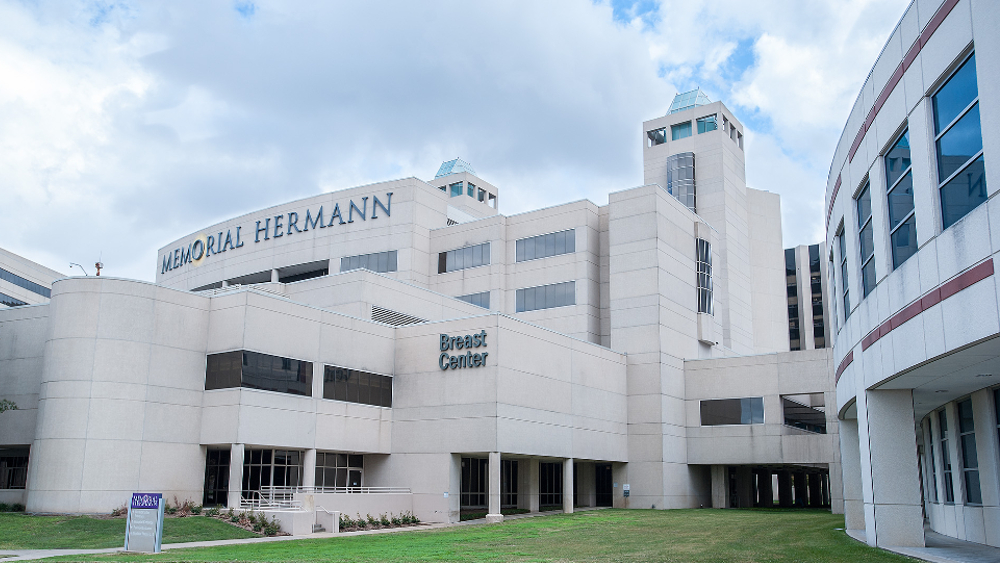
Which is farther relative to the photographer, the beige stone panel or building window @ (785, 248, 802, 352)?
building window @ (785, 248, 802, 352)

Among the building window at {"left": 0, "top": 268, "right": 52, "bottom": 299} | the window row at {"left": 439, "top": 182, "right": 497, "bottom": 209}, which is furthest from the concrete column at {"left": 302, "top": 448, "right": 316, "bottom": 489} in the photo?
the building window at {"left": 0, "top": 268, "right": 52, "bottom": 299}

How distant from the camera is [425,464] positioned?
45.1 m

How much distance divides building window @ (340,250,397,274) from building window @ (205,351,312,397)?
2649 centimetres

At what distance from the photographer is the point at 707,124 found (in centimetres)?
8050

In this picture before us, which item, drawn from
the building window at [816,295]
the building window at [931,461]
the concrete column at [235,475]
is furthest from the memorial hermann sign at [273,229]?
the building window at [816,295]

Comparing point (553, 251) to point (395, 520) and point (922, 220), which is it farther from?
point (922, 220)

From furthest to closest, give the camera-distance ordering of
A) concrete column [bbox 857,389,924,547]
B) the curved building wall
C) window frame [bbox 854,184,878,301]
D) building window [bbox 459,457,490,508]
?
1. building window [bbox 459,457,490,508]
2. window frame [bbox 854,184,878,301]
3. concrete column [bbox 857,389,924,547]
4. the curved building wall

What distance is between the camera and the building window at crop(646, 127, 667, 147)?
273ft

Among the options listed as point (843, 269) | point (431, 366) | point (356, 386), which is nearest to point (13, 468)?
point (356, 386)

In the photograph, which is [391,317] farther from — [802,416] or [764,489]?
[764,489]

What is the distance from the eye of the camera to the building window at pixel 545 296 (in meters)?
61.7

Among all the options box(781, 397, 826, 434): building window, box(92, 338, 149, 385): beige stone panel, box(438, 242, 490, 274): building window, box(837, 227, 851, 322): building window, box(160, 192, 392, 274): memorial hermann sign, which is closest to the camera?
box(837, 227, 851, 322): building window

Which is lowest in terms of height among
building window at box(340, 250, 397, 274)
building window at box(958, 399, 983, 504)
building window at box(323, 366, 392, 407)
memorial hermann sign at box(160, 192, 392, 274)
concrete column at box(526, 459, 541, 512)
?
concrete column at box(526, 459, 541, 512)

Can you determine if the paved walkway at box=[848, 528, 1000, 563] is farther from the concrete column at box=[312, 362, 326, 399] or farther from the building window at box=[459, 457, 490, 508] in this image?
the building window at box=[459, 457, 490, 508]
